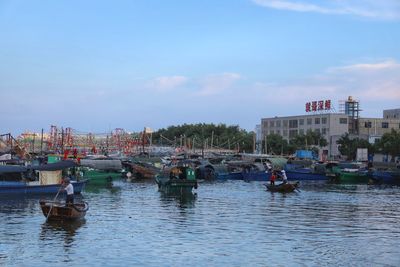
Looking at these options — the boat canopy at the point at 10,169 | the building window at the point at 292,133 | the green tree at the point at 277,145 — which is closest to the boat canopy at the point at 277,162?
the green tree at the point at 277,145

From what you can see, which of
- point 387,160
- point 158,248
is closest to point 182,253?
point 158,248

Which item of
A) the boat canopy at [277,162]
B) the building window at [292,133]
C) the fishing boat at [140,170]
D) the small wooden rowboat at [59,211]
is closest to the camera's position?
the small wooden rowboat at [59,211]

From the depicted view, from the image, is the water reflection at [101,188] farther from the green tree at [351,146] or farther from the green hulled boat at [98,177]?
the green tree at [351,146]

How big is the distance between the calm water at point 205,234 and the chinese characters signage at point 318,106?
106303mm

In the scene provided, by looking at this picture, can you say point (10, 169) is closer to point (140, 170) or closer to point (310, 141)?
point (140, 170)

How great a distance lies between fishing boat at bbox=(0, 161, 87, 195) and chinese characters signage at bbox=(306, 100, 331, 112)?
109 metres

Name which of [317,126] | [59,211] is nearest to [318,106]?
[317,126]

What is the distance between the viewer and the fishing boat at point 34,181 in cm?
4778

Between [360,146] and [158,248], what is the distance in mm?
107147

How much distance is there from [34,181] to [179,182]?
12615 millimetres

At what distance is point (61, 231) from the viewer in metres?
29.4

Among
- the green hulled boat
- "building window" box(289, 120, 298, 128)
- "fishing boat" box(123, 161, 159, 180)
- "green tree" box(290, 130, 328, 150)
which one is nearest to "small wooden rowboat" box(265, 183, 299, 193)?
the green hulled boat

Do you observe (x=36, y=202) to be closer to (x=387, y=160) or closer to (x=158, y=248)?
(x=158, y=248)

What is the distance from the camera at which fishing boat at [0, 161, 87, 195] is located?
47781 millimetres
